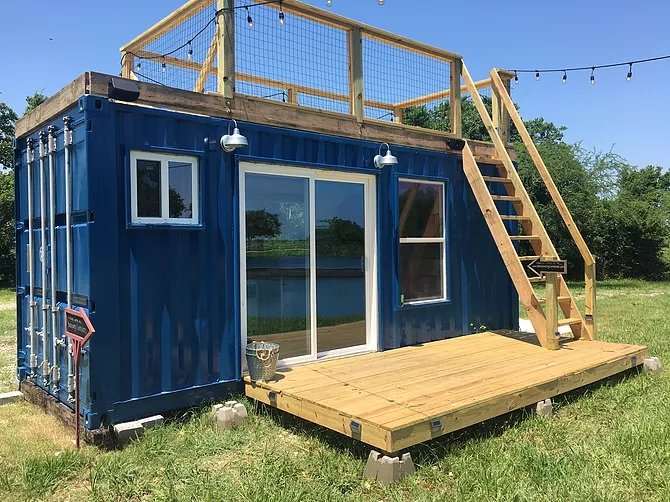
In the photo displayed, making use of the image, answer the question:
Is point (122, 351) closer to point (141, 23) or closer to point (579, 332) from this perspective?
point (141, 23)

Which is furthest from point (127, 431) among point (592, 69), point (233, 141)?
point (592, 69)

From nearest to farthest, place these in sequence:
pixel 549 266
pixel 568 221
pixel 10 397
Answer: pixel 10 397 → pixel 549 266 → pixel 568 221

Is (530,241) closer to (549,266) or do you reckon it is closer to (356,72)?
(549,266)

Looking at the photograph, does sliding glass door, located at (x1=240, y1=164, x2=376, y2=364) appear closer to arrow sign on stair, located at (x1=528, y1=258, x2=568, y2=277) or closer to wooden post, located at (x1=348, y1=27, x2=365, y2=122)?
wooden post, located at (x1=348, y1=27, x2=365, y2=122)

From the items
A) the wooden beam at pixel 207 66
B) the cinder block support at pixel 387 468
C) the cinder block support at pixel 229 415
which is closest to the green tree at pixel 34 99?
the wooden beam at pixel 207 66

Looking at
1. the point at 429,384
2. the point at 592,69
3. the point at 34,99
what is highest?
the point at 34,99

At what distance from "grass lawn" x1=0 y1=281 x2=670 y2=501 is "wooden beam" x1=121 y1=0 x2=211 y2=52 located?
3.64 m

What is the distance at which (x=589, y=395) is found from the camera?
17.4ft

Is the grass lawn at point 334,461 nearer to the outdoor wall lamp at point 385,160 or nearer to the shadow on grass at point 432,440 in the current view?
the shadow on grass at point 432,440

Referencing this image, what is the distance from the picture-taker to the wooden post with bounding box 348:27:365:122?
584 cm

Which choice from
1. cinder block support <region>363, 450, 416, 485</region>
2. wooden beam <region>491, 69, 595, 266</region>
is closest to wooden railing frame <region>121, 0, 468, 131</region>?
wooden beam <region>491, 69, 595, 266</region>

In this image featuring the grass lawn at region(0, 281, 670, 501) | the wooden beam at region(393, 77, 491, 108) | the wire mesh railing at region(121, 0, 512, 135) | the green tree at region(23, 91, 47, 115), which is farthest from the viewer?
the green tree at region(23, 91, 47, 115)

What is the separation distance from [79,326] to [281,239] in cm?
204

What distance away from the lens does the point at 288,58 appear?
530cm
